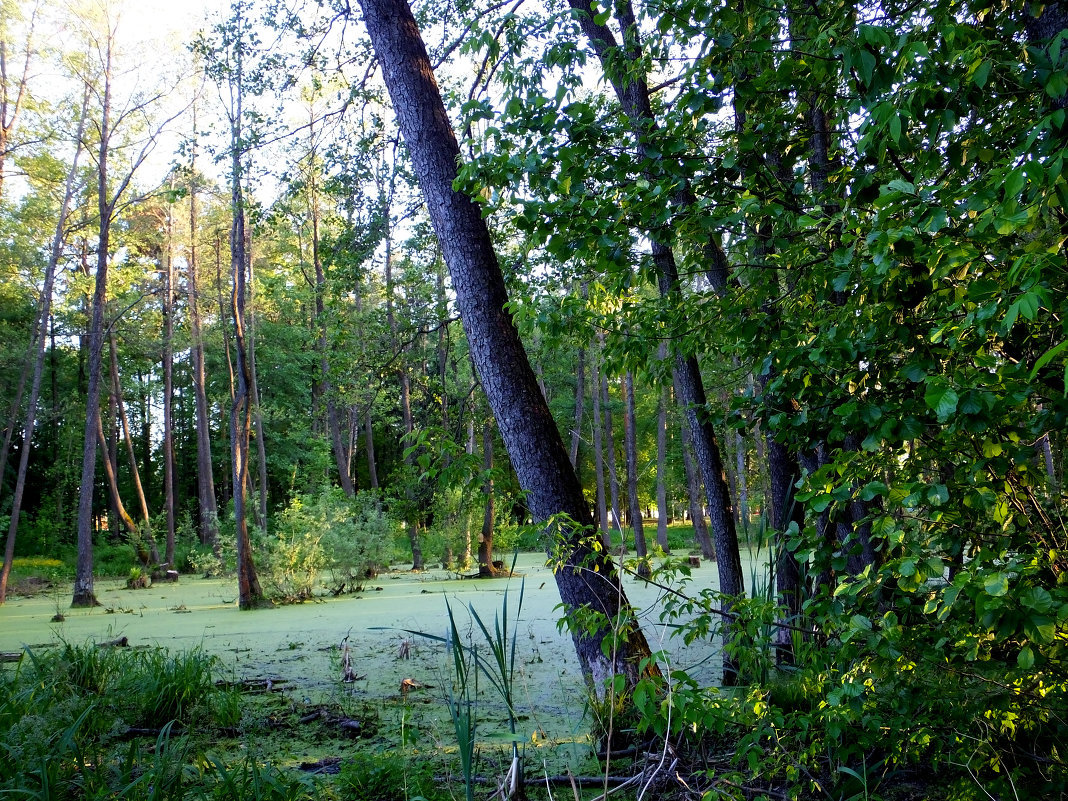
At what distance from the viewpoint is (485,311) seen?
3.19 m

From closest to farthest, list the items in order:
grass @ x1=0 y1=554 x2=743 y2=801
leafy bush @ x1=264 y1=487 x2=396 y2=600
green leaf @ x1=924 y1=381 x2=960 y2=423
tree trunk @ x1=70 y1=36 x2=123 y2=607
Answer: green leaf @ x1=924 y1=381 x2=960 y2=423
grass @ x1=0 y1=554 x2=743 y2=801
leafy bush @ x1=264 y1=487 x2=396 y2=600
tree trunk @ x1=70 y1=36 x2=123 y2=607

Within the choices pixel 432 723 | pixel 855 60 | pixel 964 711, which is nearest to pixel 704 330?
pixel 855 60

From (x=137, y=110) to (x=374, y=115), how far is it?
8233mm

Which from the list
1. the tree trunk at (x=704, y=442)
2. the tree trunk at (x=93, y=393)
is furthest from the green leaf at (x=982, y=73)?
the tree trunk at (x=93, y=393)

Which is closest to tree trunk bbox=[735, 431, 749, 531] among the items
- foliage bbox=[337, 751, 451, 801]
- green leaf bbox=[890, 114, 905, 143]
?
green leaf bbox=[890, 114, 905, 143]

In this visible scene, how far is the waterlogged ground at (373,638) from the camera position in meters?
3.70

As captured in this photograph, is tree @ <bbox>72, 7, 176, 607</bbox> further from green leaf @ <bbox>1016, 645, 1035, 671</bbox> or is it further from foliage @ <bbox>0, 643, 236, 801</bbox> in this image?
green leaf @ <bbox>1016, 645, 1035, 671</bbox>

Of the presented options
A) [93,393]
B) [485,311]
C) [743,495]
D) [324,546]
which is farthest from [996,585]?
[93,393]

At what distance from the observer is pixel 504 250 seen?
18.9ft

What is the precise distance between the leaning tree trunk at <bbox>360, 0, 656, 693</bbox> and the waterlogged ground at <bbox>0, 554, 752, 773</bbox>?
34 centimetres

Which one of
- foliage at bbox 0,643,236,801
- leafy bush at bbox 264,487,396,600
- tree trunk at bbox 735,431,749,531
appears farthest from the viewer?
leafy bush at bbox 264,487,396,600

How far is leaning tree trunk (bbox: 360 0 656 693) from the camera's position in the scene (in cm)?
304

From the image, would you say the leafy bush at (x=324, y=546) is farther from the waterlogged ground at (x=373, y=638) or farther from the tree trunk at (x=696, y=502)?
the tree trunk at (x=696, y=502)

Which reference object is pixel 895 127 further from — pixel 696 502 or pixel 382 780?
pixel 696 502
